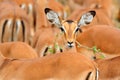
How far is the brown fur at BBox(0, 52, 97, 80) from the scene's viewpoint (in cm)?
600

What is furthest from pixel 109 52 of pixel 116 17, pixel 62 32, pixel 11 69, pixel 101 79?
pixel 116 17

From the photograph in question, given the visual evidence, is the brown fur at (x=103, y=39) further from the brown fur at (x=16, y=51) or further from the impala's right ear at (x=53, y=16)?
the brown fur at (x=16, y=51)

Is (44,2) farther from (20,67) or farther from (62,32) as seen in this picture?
(20,67)

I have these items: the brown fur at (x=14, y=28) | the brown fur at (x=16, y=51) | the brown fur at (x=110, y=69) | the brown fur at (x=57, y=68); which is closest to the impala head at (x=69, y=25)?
the brown fur at (x=16, y=51)

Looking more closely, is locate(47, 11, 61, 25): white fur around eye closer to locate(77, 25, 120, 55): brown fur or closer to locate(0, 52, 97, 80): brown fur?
locate(77, 25, 120, 55): brown fur

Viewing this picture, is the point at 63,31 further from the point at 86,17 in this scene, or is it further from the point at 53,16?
the point at 86,17

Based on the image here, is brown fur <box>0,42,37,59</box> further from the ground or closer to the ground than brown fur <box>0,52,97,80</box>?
closer to the ground

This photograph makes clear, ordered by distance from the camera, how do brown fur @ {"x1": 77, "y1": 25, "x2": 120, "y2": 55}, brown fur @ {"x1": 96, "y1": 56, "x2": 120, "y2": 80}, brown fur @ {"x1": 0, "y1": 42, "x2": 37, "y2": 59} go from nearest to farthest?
brown fur @ {"x1": 96, "y1": 56, "x2": 120, "y2": 80} → brown fur @ {"x1": 0, "y1": 42, "x2": 37, "y2": 59} → brown fur @ {"x1": 77, "y1": 25, "x2": 120, "y2": 55}

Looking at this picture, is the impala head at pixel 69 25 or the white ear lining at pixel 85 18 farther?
the white ear lining at pixel 85 18

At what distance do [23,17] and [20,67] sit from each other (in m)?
3.77

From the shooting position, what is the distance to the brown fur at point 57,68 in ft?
19.7

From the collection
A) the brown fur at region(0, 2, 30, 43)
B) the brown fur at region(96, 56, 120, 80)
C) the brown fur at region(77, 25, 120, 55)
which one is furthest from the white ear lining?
the brown fur at region(0, 2, 30, 43)

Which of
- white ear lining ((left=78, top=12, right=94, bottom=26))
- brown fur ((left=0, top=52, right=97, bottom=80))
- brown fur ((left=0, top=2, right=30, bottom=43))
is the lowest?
brown fur ((left=0, top=2, right=30, bottom=43))

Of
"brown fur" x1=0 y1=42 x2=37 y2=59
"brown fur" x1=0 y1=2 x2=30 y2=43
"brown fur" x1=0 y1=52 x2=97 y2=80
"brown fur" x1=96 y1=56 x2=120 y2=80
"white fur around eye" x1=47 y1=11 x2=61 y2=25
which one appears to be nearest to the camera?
"brown fur" x1=0 y1=52 x2=97 y2=80
